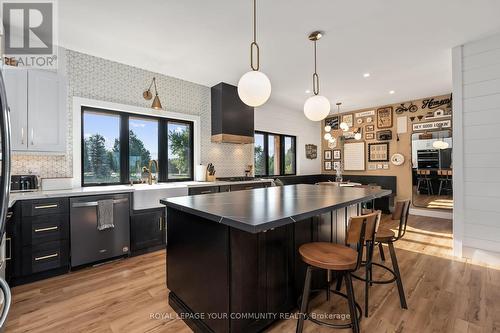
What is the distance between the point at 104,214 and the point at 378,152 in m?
6.22

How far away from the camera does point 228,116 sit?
4535 mm

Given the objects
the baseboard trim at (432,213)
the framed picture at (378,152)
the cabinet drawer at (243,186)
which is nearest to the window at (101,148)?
the cabinet drawer at (243,186)

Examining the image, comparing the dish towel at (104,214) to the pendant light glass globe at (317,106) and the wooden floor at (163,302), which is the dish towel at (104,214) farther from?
the pendant light glass globe at (317,106)

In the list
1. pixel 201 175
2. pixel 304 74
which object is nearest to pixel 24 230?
pixel 201 175

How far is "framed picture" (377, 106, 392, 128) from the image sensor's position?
19.7 feet

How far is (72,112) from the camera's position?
3.18m

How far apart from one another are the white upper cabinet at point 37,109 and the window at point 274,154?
3747mm

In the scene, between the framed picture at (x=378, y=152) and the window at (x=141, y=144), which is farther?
the framed picture at (x=378, y=152)

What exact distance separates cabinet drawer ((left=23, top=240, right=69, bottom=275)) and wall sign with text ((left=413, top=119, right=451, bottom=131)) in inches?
272

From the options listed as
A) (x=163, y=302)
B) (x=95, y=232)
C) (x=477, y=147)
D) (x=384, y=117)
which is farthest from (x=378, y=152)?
(x=95, y=232)

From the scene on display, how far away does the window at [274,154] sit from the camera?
5.82 m

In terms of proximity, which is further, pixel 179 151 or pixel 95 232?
pixel 179 151

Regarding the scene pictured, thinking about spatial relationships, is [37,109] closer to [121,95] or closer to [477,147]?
[121,95]

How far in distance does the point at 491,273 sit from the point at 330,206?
8.07ft
